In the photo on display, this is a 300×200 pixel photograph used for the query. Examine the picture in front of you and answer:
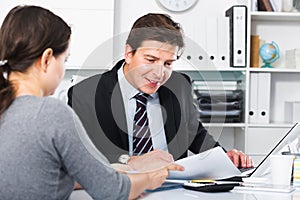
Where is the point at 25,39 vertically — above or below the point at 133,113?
above

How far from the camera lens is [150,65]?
132 centimetres

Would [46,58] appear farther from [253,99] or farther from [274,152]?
[253,99]

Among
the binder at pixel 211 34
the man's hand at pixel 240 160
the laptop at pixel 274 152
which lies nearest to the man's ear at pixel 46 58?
the laptop at pixel 274 152

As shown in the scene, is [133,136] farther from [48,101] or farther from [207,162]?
[48,101]

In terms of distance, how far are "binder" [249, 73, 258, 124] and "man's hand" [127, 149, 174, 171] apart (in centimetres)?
185

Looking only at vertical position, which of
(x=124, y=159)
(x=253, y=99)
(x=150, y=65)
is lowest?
(x=253, y=99)

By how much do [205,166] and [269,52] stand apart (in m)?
1.86

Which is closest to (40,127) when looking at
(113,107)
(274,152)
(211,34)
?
(113,107)

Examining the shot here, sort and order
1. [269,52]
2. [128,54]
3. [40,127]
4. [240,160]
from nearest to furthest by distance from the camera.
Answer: [40,127] < [128,54] < [240,160] < [269,52]

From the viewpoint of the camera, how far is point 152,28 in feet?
4.64

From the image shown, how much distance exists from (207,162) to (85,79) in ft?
1.39

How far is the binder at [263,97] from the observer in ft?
10.6

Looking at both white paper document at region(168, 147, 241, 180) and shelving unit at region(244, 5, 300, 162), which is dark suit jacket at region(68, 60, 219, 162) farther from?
shelving unit at region(244, 5, 300, 162)

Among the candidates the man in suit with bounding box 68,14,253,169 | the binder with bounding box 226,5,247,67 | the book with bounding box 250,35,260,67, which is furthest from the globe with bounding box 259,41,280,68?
the man in suit with bounding box 68,14,253,169
